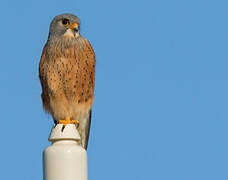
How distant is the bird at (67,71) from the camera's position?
16.8 feet

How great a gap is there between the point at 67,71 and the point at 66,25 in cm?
54

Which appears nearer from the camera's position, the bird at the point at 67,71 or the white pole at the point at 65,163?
the white pole at the point at 65,163

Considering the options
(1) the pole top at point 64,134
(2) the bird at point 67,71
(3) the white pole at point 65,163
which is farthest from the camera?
(2) the bird at point 67,71

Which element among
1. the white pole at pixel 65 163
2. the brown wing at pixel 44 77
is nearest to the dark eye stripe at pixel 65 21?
the brown wing at pixel 44 77

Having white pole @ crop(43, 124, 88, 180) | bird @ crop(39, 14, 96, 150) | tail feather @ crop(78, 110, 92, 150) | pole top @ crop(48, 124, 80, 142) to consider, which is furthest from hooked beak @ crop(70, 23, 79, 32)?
white pole @ crop(43, 124, 88, 180)

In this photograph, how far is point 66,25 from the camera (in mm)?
5332

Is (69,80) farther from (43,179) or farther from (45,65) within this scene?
(43,179)

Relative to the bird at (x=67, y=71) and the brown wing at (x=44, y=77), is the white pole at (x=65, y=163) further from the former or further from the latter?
the brown wing at (x=44, y=77)

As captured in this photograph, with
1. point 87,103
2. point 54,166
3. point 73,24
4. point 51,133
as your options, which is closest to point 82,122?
point 87,103

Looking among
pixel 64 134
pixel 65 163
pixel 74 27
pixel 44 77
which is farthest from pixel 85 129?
pixel 65 163

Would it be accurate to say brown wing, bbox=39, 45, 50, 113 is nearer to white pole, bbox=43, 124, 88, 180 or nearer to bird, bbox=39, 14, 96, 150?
bird, bbox=39, 14, 96, 150

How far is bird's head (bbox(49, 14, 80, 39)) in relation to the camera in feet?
17.4

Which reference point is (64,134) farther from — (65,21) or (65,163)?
(65,21)

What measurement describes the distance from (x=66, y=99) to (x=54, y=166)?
158 cm
